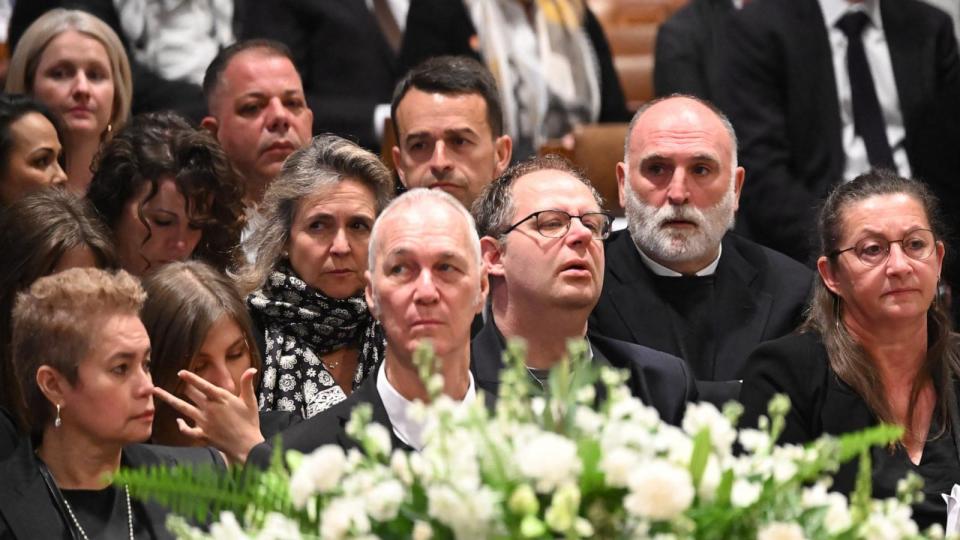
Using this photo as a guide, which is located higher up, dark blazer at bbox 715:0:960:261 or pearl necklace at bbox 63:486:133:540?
dark blazer at bbox 715:0:960:261

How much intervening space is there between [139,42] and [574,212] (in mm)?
2227

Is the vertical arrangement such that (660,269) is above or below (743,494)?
above

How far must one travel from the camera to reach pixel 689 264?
4.75 metres

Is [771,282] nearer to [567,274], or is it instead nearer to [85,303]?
[567,274]

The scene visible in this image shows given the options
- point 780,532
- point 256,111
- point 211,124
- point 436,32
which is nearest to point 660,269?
point 256,111

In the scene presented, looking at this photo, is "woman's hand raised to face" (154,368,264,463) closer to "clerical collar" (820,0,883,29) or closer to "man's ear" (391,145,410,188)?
"man's ear" (391,145,410,188)

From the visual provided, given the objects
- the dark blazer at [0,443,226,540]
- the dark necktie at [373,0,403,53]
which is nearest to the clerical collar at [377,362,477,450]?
the dark blazer at [0,443,226,540]

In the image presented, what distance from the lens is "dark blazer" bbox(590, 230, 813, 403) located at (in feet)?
15.1

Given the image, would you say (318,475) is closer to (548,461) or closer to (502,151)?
(548,461)

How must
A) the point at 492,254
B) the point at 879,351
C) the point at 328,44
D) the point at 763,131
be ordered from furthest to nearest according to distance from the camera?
the point at 328,44 < the point at 763,131 < the point at 492,254 < the point at 879,351

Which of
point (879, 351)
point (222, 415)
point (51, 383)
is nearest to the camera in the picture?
point (51, 383)

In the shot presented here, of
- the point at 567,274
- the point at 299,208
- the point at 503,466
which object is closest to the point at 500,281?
the point at 567,274

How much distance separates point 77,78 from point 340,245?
1.20 m

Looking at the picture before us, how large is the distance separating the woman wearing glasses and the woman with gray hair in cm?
101
